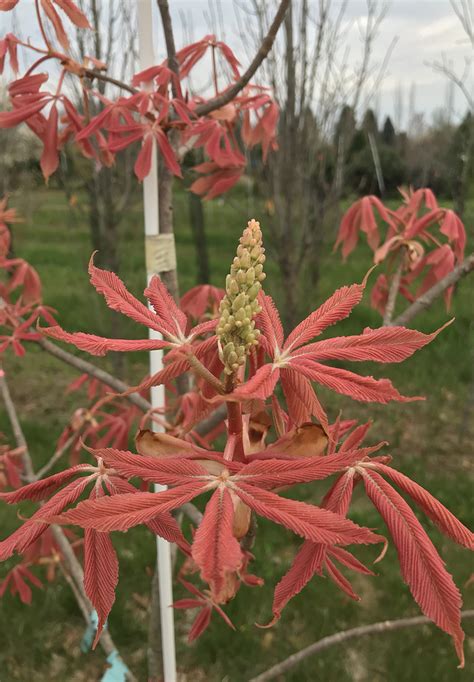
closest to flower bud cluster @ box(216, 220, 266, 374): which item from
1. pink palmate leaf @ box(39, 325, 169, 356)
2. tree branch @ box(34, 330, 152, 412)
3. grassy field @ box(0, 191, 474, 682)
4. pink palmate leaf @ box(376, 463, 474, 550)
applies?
pink palmate leaf @ box(39, 325, 169, 356)

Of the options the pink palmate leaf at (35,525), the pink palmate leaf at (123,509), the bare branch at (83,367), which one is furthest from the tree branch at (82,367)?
the pink palmate leaf at (123,509)

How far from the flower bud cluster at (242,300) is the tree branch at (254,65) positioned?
25.9 inches

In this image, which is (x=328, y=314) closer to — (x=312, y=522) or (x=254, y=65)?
(x=312, y=522)

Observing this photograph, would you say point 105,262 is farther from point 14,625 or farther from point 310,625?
point 310,625

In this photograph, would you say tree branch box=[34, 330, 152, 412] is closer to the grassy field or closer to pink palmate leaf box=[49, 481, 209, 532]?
the grassy field

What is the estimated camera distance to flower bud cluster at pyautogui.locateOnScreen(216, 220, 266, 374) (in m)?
0.45

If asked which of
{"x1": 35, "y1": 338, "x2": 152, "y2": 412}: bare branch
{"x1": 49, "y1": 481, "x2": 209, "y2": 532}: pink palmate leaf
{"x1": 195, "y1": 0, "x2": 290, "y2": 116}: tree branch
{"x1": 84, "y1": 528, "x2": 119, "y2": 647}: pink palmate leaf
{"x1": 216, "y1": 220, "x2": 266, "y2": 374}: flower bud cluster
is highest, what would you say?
{"x1": 195, "y1": 0, "x2": 290, "y2": 116}: tree branch

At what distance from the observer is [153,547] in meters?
2.38

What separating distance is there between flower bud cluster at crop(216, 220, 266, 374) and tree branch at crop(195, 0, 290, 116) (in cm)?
66

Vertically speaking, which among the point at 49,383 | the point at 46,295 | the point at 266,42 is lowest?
the point at 49,383

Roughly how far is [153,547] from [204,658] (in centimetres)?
55

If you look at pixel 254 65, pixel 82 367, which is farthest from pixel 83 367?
pixel 254 65

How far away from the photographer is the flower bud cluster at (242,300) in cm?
45

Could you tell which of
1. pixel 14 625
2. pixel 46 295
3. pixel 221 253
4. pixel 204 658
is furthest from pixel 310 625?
pixel 221 253
